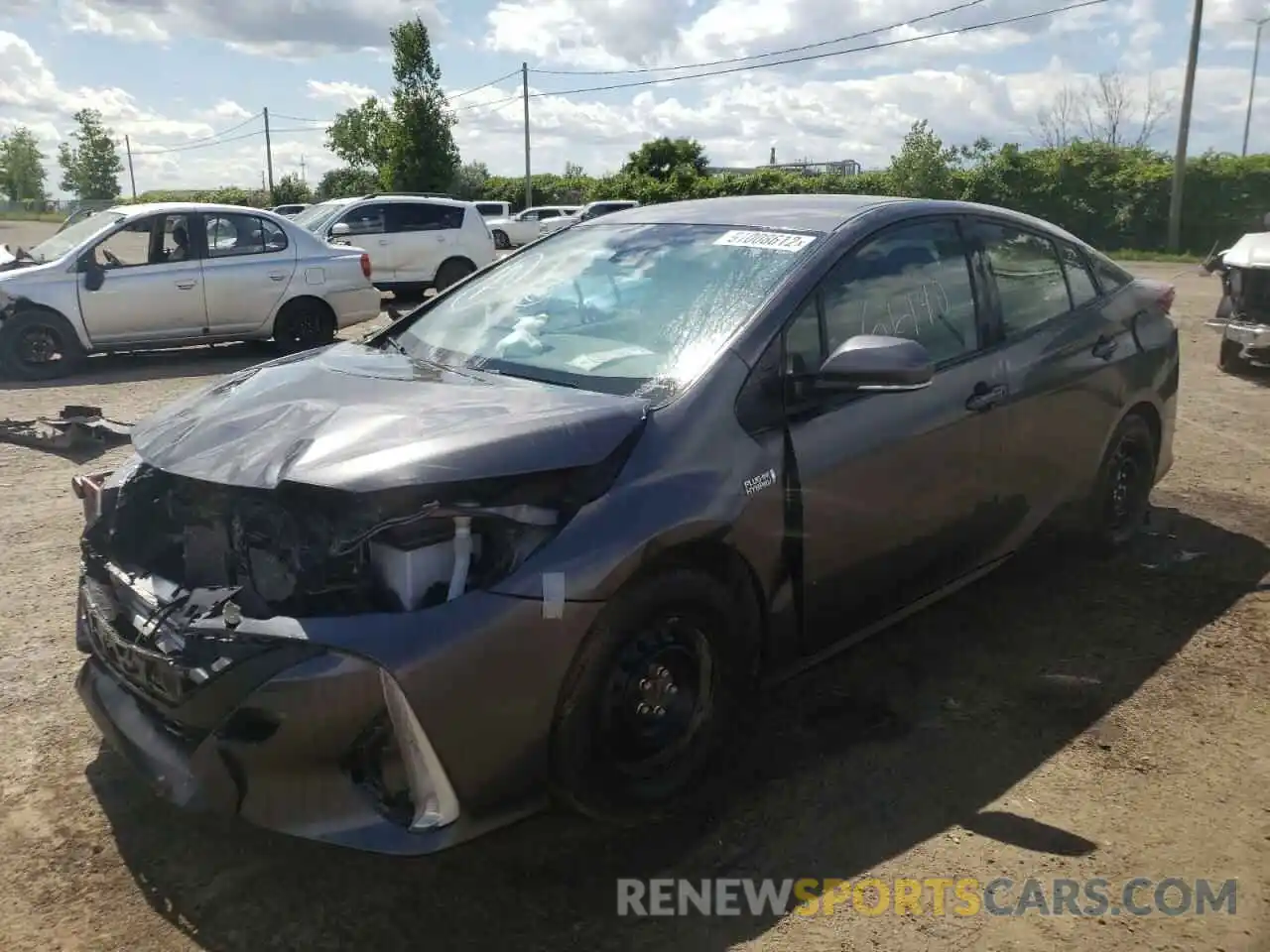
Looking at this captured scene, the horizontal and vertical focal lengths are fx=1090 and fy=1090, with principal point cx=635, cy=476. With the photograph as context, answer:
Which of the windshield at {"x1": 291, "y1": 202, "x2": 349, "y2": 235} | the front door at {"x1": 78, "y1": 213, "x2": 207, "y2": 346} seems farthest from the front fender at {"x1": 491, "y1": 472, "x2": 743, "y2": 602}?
the windshield at {"x1": 291, "y1": 202, "x2": 349, "y2": 235}

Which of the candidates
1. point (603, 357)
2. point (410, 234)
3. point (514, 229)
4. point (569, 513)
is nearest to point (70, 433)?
point (603, 357)

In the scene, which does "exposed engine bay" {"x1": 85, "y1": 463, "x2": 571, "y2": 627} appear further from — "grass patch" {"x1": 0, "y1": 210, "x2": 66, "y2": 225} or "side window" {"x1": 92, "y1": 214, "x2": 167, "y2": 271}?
"grass patch" {"x1": 0, "y1": 210, "x2": 66, "y2": 225}

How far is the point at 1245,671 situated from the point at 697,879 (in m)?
2.43

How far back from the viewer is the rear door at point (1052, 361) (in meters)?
4.16

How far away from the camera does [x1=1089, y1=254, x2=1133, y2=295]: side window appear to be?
4.88m

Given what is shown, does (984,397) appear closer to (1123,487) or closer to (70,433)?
(1123,487)

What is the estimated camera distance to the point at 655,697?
2.92 meters

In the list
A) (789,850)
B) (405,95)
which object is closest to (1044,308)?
(789,850)

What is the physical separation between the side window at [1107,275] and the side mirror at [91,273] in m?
8.95

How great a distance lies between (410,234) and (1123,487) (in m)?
13.0

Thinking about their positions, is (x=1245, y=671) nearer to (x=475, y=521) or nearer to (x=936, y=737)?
(x=936, y=737)

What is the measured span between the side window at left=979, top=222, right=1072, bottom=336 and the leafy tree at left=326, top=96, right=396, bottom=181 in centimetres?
3555

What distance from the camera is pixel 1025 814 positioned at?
309 cm

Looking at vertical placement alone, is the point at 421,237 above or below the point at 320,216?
below
